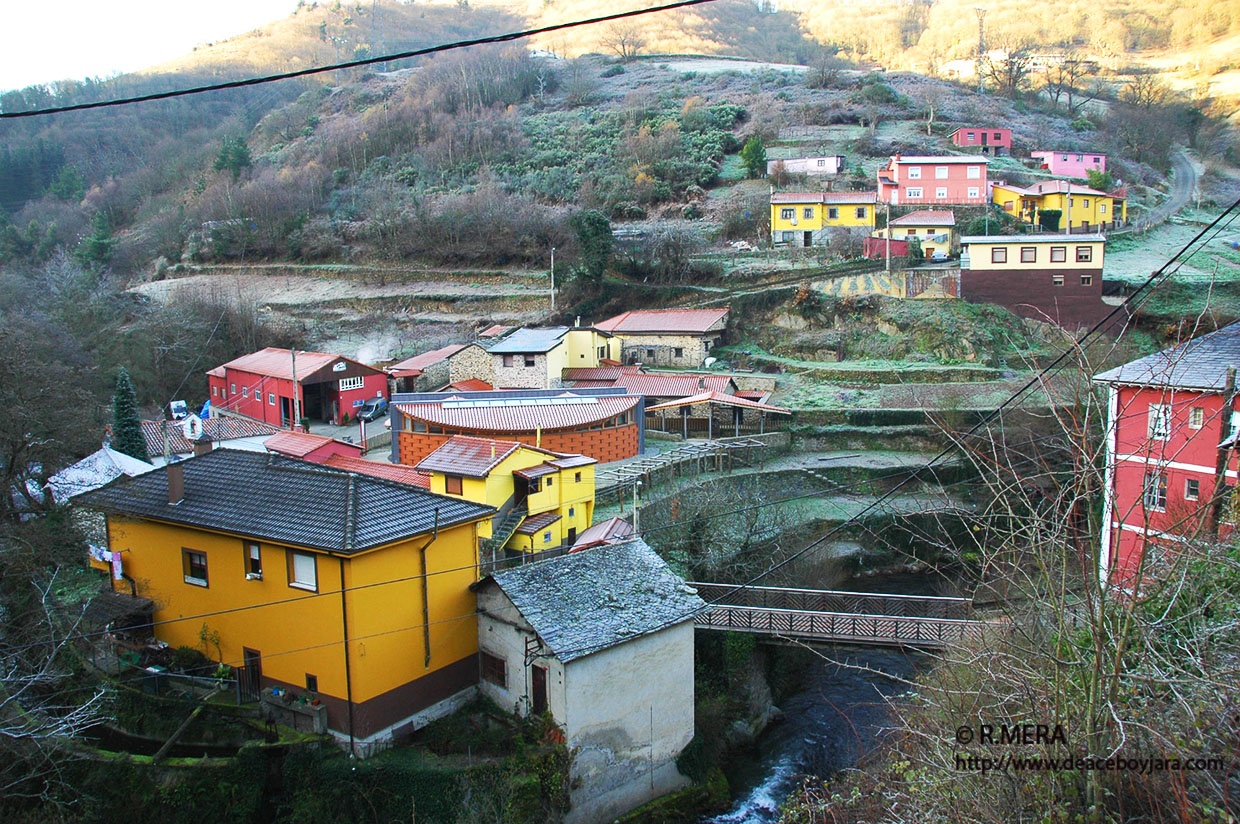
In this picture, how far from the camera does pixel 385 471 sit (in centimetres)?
1848

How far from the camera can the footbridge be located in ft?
44.0

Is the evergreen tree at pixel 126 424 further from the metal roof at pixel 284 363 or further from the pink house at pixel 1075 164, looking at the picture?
the pink house at pixel 1075 164

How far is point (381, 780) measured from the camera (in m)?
10.5

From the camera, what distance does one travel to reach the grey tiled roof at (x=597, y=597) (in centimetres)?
1108

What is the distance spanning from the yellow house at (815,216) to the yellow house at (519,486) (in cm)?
2235

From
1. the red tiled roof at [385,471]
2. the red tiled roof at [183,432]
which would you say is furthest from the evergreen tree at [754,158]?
the red tiled roof at [385,471]

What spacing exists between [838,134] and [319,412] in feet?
111

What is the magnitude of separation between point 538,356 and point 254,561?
625 inches

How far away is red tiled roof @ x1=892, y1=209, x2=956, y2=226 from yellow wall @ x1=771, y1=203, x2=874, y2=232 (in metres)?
1.53

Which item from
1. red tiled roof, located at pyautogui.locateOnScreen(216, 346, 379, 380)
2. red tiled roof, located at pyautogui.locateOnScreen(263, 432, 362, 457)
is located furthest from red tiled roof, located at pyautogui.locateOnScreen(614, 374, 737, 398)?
red tiled roof, located at pyautogui.locateOnScreen(263, 432, 362, 457)

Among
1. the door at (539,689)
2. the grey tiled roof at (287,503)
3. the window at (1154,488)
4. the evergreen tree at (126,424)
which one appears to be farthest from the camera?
the evergreen tree at (126,424)

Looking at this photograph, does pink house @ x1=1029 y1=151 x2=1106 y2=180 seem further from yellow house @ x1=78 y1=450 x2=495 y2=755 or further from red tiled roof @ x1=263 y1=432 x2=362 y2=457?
yellow house @ x1=78 y1=450 x2=495 y2=755

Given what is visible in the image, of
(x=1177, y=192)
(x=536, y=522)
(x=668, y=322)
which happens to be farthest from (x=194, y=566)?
(x=1177, y=192)

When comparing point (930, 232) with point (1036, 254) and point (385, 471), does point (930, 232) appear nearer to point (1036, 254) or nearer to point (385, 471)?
point (1036, 254)
